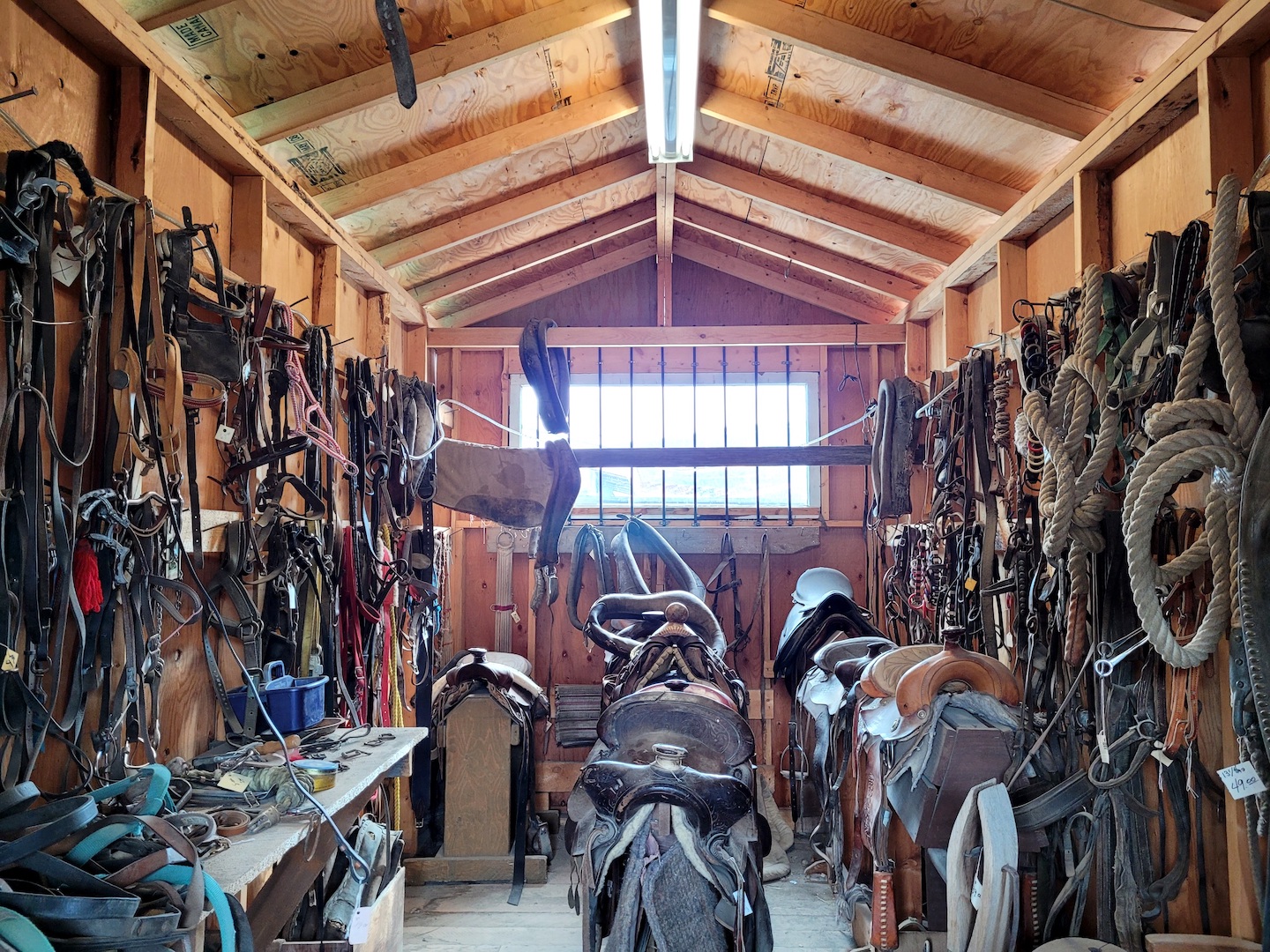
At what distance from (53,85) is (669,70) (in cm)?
171

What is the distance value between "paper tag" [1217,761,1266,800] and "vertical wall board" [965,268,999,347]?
2.45 m

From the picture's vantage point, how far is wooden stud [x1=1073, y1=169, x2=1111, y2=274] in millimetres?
2912

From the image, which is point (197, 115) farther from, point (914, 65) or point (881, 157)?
point (881, 157)

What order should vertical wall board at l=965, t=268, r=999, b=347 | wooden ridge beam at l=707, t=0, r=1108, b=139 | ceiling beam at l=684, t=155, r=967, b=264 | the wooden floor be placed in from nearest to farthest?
wooden ridge beam at l=707, t=0, r=1108, b=139 < the wooden floor < vertical wall board at l=965, t=268, r=999, b=347 < ceiling beam at l=684, t=155, r=967, b=264

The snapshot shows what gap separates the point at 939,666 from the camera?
9.00 feet

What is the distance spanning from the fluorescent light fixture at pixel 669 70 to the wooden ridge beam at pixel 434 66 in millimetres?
371

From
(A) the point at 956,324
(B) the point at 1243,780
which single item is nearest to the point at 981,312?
(A) the point at 956,324

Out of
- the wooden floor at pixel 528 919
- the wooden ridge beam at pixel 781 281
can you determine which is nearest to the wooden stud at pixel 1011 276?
the wooden ridge beam at pixel 781 281

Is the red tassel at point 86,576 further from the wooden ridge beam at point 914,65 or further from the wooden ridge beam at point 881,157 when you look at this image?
the wooden ridge beam at point 881,157

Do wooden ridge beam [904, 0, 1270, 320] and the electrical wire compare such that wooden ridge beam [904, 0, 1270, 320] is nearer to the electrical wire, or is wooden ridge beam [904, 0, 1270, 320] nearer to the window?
the electrical wire

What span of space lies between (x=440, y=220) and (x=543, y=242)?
1023 millimetres

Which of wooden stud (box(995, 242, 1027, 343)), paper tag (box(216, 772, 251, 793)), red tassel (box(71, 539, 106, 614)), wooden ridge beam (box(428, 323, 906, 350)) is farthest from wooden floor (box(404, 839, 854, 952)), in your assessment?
wooden ridge beam (box(428, 323, 906, 350))

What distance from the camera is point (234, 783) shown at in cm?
206

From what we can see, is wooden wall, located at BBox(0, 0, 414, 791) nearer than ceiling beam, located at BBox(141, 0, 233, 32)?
Yes
